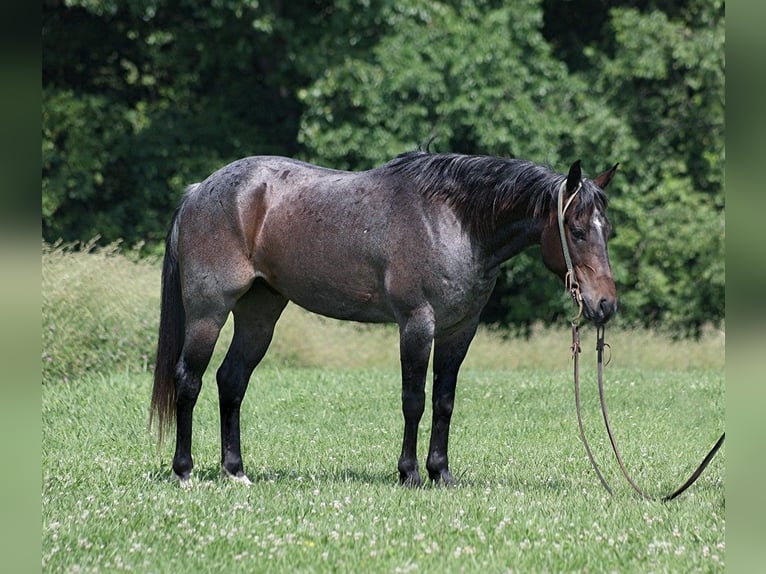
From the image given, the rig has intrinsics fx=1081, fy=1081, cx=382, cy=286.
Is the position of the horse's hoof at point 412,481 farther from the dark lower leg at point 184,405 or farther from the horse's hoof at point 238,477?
the dark lower leg at point 184,405

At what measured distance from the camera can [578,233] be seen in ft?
20.8

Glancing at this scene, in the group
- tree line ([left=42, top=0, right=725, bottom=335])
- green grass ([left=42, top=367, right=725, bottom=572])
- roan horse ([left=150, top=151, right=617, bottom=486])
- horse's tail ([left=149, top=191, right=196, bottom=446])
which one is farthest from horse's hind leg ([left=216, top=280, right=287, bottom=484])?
tree line ([left=42, top=0, right=725, bottom=335])

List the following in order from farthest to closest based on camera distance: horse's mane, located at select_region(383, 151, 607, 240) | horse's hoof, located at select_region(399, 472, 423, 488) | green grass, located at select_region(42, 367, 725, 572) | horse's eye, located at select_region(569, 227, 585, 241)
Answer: horse's hoof, located at select_region(399, 472, 423, 488), horse's mane, located at select_region(383, 151, 607, 240), horse's eye, located at select_region(569, 227, 585, 241), green grass, located at select_region(42, 367, 725, 572)

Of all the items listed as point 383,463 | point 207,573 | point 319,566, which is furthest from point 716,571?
point 383,463

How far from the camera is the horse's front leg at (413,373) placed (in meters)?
6.72

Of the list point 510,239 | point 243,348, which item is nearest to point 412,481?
point 243,348

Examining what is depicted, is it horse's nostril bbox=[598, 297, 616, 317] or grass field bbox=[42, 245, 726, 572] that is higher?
horse's nostril bbox=[598, 297, 616, 317]

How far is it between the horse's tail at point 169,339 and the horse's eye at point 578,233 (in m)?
2.84

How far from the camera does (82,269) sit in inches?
542

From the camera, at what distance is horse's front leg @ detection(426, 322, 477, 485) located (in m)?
7.10

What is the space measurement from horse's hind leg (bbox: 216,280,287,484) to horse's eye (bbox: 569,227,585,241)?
230 cm

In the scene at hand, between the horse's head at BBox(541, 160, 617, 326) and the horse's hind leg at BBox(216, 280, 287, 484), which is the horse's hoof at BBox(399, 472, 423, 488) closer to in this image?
the horse's hind leg at BBox(216, 280, 287, 484)

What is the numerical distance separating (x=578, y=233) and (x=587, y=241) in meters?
A: 0.07

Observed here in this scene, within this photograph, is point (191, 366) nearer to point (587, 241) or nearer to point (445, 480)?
point (445, 480)
